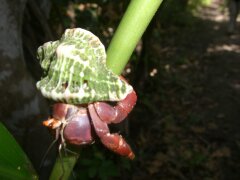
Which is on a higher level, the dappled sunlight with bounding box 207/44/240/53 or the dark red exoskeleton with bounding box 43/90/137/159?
the dark red exoskeleton with bounding box 43/90/137/159

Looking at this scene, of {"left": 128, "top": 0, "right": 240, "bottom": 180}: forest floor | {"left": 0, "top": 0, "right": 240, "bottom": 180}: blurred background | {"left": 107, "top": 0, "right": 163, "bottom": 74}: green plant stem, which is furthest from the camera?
{"left": 128, "top": 0, "right": 240, "bottom": 180}: forest floor

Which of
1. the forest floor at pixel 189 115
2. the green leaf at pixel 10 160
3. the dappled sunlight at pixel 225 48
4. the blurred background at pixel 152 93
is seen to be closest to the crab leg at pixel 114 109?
the green leaf at pixel 10 160

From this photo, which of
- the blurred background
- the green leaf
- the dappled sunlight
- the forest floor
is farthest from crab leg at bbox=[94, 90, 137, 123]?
the dappled sunlight

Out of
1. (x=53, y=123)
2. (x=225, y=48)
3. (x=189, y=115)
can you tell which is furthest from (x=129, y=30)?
(x=225, y=48)

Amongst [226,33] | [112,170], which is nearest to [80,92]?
[112,170]

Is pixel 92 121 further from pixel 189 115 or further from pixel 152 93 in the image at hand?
pixel 152 93


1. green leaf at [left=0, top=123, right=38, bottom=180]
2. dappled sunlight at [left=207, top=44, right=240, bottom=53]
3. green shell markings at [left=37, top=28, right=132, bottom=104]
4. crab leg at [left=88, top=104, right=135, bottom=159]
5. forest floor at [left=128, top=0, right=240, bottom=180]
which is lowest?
dappled sunlight at [left=207, top=44, right=240, bottom=53]

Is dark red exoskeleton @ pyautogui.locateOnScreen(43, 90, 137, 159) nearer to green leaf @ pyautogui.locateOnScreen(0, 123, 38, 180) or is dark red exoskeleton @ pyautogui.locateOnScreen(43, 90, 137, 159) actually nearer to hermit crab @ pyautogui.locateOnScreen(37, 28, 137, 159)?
hermit crab @ pyautogui.locateOnScreen(37, 28, 137, 159)
